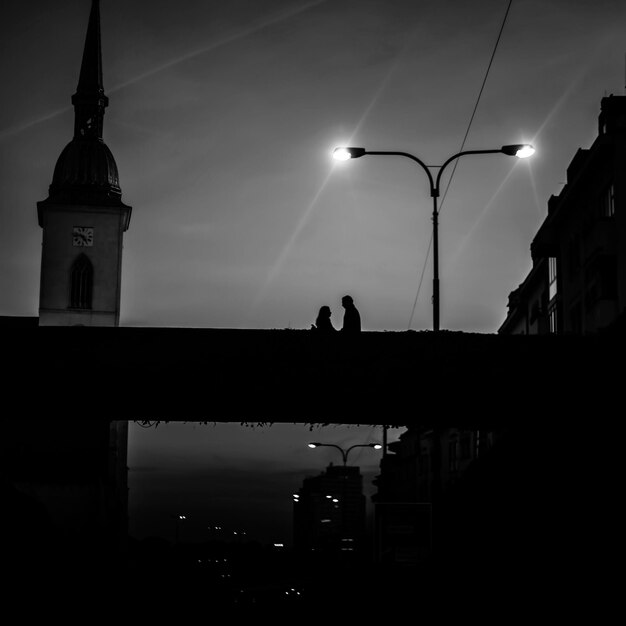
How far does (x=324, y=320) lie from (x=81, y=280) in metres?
68.9

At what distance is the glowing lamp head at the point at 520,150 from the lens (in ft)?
90.1

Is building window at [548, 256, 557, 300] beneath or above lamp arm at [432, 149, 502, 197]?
above

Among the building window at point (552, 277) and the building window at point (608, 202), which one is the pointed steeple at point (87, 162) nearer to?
the building window at point (552, 277)

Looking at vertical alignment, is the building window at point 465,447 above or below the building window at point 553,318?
below

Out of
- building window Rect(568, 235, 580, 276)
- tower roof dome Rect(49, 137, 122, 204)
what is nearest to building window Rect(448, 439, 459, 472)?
tower roof dome Rect(49, 137, 122, 204)

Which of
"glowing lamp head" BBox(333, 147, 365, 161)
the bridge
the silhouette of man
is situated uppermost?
"glowing lamp head" BBox(333, 147, 365, 161)

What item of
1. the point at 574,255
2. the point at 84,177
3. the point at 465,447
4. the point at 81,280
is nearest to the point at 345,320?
the point at 574,255

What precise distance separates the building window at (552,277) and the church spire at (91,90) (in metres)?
43.7

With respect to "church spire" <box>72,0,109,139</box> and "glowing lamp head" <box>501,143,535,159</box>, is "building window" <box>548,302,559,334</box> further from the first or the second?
"church spire" <box>72,0,109,139</box>

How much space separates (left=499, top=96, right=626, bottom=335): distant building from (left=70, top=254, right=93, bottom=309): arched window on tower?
1486 inches

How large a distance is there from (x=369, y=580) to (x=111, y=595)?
32.3ft

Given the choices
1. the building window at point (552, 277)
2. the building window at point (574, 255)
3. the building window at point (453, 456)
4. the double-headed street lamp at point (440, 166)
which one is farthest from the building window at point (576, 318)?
the building window at point (453, 456)

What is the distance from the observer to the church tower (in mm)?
92250

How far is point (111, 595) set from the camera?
4575 cm
